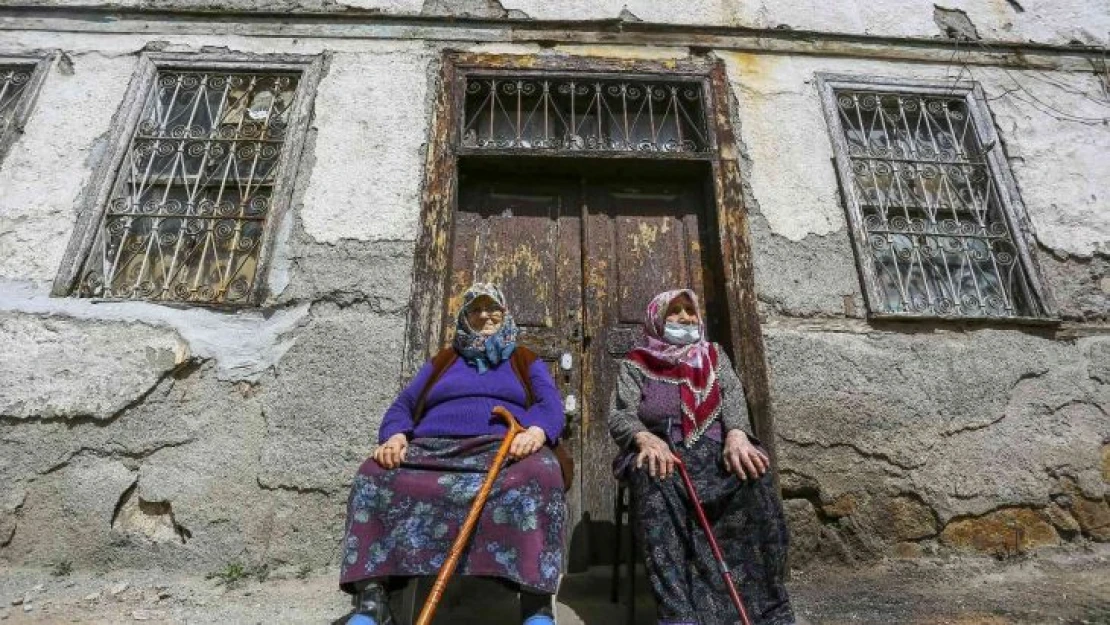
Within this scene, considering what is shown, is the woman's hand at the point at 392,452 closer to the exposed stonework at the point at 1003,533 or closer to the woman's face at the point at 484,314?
the woman's face at the point at 484,314

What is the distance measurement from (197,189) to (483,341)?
7.03 ft

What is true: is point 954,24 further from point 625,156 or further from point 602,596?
point 602,596

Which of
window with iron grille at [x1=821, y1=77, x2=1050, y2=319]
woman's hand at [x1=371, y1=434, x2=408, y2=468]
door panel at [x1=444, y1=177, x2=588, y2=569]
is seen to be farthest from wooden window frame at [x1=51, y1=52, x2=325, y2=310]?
window with iron grille at [x1=821, y1=77, x2=1050, y2=319]

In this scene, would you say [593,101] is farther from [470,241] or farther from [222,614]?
[222,614]

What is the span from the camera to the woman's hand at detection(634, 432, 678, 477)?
226 centimetres

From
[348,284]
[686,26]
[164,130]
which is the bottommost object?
[348,284]

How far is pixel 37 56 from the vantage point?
12.8 feet

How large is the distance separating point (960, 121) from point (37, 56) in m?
5.71

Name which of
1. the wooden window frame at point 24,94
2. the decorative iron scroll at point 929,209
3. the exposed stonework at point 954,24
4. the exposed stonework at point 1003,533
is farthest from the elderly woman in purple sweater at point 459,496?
the exposed stonework at point 954,24

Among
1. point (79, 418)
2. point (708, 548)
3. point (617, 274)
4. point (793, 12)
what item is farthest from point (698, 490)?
point (793, 12)

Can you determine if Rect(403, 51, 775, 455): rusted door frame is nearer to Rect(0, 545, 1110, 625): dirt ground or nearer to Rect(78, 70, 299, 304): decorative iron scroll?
Rect(0, 545, 1110, 625): dirt ground

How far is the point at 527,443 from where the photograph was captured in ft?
7.33

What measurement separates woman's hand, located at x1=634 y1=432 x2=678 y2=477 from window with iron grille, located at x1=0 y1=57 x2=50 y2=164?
12.6 ft

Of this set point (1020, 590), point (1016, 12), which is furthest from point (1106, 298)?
point (1016, 12)
